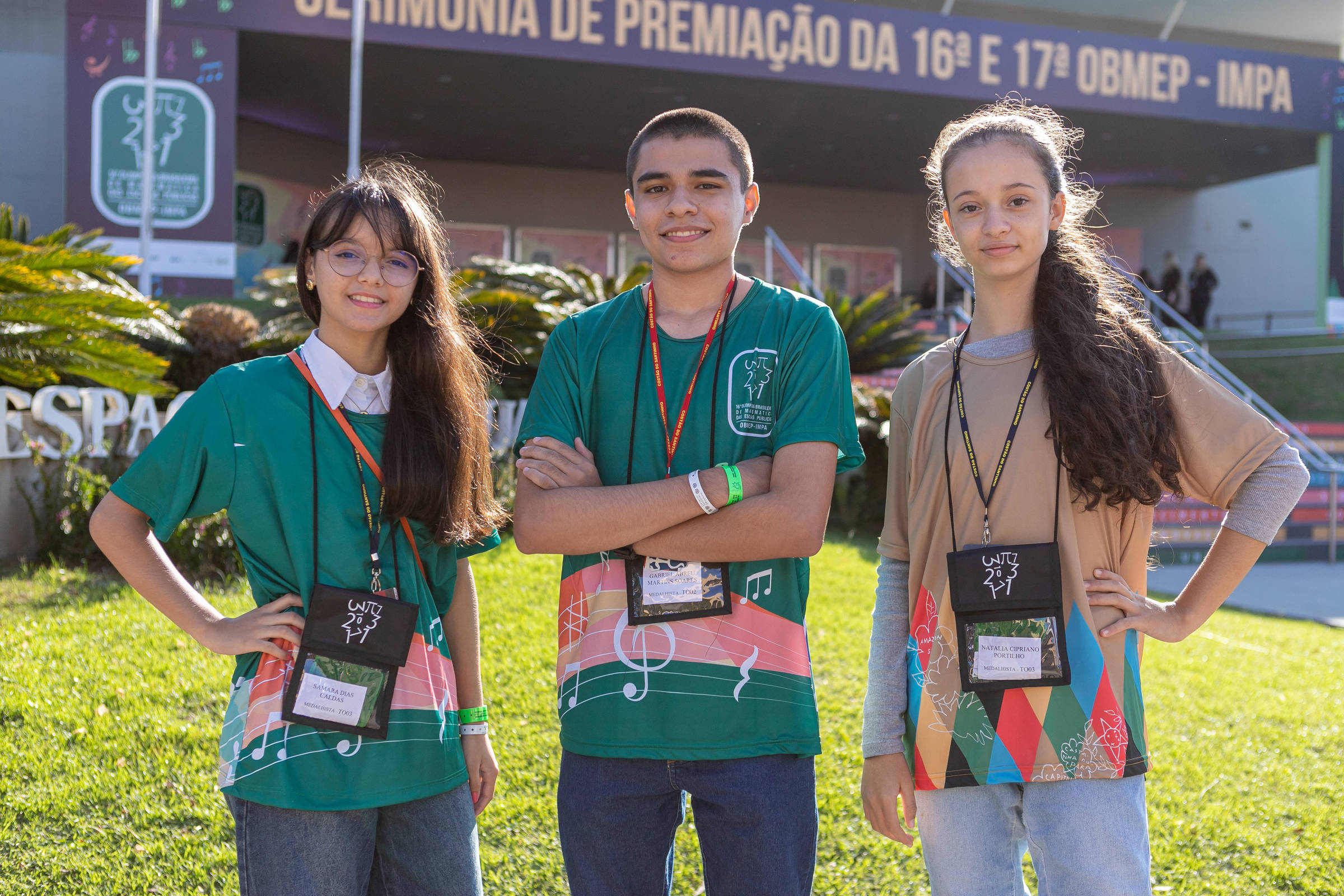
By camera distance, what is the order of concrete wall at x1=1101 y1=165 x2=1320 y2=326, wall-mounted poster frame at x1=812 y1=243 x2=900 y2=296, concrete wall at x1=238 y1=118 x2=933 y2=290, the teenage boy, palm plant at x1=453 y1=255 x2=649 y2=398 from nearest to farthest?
1. the teenage boy
2. palm plant at x1=453 y1=255 x2=649 y2=398
3. concrete wall at x1=238 y1=118 x2=933 y2=290
4. wall-mounted poster frame at x1=812 y1=243 x2=900 y2=296
5. concrete wall at x1=1101 y1=165 x2=1320 y2=326

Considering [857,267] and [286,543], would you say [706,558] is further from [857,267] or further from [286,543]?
[857,267]

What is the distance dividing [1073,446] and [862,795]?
865 millimetres

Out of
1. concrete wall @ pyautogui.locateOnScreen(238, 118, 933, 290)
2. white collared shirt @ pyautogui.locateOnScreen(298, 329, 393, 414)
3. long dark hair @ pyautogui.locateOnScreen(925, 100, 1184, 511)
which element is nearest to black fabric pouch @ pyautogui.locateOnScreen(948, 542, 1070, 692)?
long dark hair @ pyautogui.locateOnScreen(925, 100, 1184, 511)

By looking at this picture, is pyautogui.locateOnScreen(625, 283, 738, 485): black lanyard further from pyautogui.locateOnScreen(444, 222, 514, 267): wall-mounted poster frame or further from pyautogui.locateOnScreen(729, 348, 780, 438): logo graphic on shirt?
pyautogui.locateOnScreen(444, 222, 514, 267): wall-mounted poster frame

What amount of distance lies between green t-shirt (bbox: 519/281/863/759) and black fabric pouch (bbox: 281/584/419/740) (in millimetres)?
362

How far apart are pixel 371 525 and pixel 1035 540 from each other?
53.5 inches

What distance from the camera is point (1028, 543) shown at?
2.02 metres


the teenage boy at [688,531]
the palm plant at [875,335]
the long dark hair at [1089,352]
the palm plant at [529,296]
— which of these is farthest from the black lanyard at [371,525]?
the palm plant at [875,335]

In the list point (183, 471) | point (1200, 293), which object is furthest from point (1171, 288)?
point (183, 471)

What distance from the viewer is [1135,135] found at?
20.2 metres

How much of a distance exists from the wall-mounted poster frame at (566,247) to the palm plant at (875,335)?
12275 mm

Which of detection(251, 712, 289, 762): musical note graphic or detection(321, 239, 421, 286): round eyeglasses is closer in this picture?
detection(251, 712, 289, 762): musical note graphic

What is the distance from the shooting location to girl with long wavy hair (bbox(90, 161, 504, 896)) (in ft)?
6.22

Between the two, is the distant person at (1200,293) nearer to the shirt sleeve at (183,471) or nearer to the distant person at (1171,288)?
the distant person at (1171,288)
